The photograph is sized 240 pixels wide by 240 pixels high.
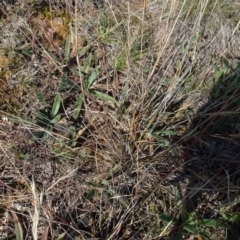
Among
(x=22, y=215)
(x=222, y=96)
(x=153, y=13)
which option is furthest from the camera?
(x=153, y=13)

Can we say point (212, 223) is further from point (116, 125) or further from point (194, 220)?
point (116, 125)

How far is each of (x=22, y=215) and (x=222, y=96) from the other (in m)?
0.92

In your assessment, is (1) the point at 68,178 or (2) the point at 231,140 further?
(2) the point at 231,140

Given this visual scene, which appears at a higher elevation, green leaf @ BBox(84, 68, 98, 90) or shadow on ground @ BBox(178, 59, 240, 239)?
green leaf @ BBox(84, 68, 98, 90)

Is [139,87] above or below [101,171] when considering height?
above

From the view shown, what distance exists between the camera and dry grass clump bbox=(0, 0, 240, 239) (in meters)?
1.50

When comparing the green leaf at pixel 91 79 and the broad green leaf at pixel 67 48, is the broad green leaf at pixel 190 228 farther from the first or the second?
the broad green leaf at pixel 67 48

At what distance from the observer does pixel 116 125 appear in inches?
64.0

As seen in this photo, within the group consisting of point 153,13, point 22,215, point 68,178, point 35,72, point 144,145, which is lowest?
point 22,215

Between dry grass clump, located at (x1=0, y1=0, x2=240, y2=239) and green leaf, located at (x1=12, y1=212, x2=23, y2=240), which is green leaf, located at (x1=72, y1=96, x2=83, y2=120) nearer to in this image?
dry grass clump, located at (x1=0, y1=0, x2=240, y2=239)

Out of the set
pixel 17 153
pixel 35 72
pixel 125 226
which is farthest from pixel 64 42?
pixel 125 226

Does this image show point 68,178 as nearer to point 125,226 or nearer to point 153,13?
point 125,226

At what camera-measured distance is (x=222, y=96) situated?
1.71m

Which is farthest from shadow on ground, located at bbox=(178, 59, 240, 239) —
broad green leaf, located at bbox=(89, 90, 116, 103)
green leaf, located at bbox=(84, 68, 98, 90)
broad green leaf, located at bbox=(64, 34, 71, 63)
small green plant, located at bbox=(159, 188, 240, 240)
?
broad green leaf, located at bbox=(64, 34, 71, 63)
